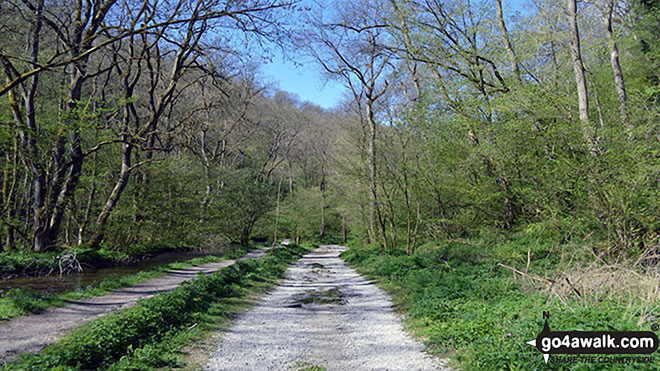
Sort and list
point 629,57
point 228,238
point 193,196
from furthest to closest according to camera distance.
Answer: point 228,238 → point 193,196 → point 629,57

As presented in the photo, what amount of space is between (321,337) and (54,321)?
4723 mm

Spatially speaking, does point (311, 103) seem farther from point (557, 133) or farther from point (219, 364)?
point (219, 364)

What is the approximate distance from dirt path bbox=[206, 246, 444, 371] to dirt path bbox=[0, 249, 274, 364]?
2.55 metres

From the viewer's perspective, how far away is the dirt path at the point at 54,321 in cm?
553

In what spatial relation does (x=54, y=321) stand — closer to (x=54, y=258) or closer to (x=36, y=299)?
(x=36, y=299)

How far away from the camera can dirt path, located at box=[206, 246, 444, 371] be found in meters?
5.20

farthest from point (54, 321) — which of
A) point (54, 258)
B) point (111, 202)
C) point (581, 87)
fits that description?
point (581, 87)

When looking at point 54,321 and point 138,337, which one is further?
point 54,321

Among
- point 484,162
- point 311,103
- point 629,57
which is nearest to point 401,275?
point 484,162

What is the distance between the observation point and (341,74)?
25188 mm

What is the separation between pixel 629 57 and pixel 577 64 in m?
11.0

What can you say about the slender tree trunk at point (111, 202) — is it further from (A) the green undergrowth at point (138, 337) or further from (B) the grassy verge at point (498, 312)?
(B) the grassy verge at point (498, 312)

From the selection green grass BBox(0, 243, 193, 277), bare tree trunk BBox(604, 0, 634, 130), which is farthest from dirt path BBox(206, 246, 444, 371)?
green grass BBox(0, 243, 193, 277)

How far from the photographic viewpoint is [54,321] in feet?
22.9
